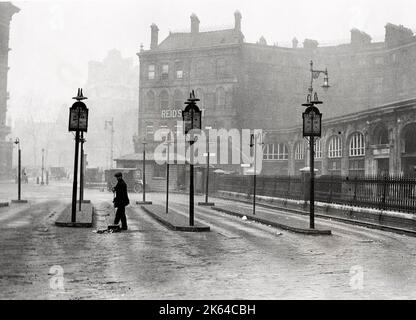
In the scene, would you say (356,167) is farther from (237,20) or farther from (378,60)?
(237,20)

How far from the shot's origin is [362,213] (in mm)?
18578

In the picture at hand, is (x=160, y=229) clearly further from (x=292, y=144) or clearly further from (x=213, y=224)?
(x=292, y=144)

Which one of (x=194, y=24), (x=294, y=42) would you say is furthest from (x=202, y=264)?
(x=294, y=42)

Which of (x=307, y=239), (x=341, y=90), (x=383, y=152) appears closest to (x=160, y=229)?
(x=307, y=239)

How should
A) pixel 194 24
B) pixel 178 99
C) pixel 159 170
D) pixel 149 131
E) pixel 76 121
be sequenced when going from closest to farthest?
pixel 76 121 → pixel 159 170 → pixel 178 99 → pixel 149 131 → pixel 194 24

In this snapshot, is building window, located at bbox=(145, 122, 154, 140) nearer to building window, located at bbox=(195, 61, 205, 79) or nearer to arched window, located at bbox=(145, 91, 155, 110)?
arched window, located at bbox=(145, 91, 155, 110)

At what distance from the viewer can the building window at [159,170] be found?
159ft

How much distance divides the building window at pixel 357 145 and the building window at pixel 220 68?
21.6 m

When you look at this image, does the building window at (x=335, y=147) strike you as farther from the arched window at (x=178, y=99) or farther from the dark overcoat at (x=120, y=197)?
the dark overcoat at (x=120, y=197)

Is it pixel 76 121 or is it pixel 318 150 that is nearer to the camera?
pixel 76 121

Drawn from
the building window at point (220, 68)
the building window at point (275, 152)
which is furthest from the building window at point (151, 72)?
the building window at point (275, 152)

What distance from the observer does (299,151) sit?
5191cm

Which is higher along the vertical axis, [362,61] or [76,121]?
[362,61]

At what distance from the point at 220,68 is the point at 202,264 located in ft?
171
